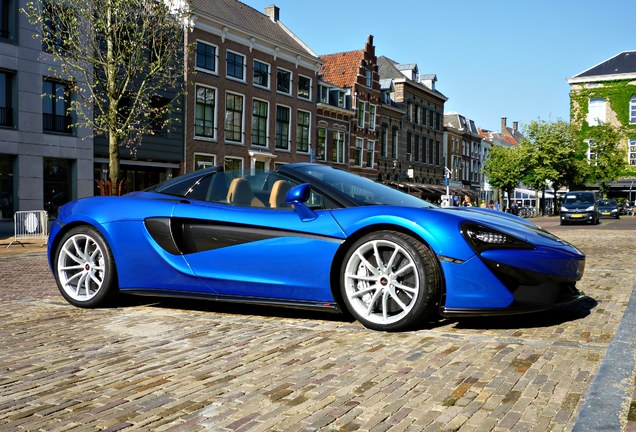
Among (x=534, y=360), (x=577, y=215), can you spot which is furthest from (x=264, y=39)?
(x=534, y=360)

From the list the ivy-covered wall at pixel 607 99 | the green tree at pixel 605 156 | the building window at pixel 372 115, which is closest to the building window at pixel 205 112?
the building window at pixel 372 115

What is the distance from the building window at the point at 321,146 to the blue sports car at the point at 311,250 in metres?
35.4

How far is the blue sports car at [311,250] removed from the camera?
164 inches

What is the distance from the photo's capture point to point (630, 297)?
5.98m

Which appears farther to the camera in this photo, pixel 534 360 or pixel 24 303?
pixel 24 303

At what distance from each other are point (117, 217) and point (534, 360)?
139 inches

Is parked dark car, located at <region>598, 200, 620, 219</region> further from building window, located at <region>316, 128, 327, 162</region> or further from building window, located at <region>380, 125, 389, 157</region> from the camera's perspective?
building window, located at <region>316, 128, 327, 162</region>

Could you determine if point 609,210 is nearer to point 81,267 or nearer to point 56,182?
point 56,182

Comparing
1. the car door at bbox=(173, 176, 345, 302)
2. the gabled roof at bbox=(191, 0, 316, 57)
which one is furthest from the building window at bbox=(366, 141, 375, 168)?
the car door at bbox=(173, 176, 345, 302)

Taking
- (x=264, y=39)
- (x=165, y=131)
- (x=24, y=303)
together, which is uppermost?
(x=264, y=39)

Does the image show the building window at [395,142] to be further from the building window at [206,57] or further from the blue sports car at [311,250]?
the blue sports car at [311,250]

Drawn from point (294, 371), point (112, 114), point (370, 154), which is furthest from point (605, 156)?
point (294, 371)

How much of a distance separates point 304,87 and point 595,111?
36347mm

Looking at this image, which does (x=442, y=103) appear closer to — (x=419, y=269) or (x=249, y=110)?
(x=249, y=110)
